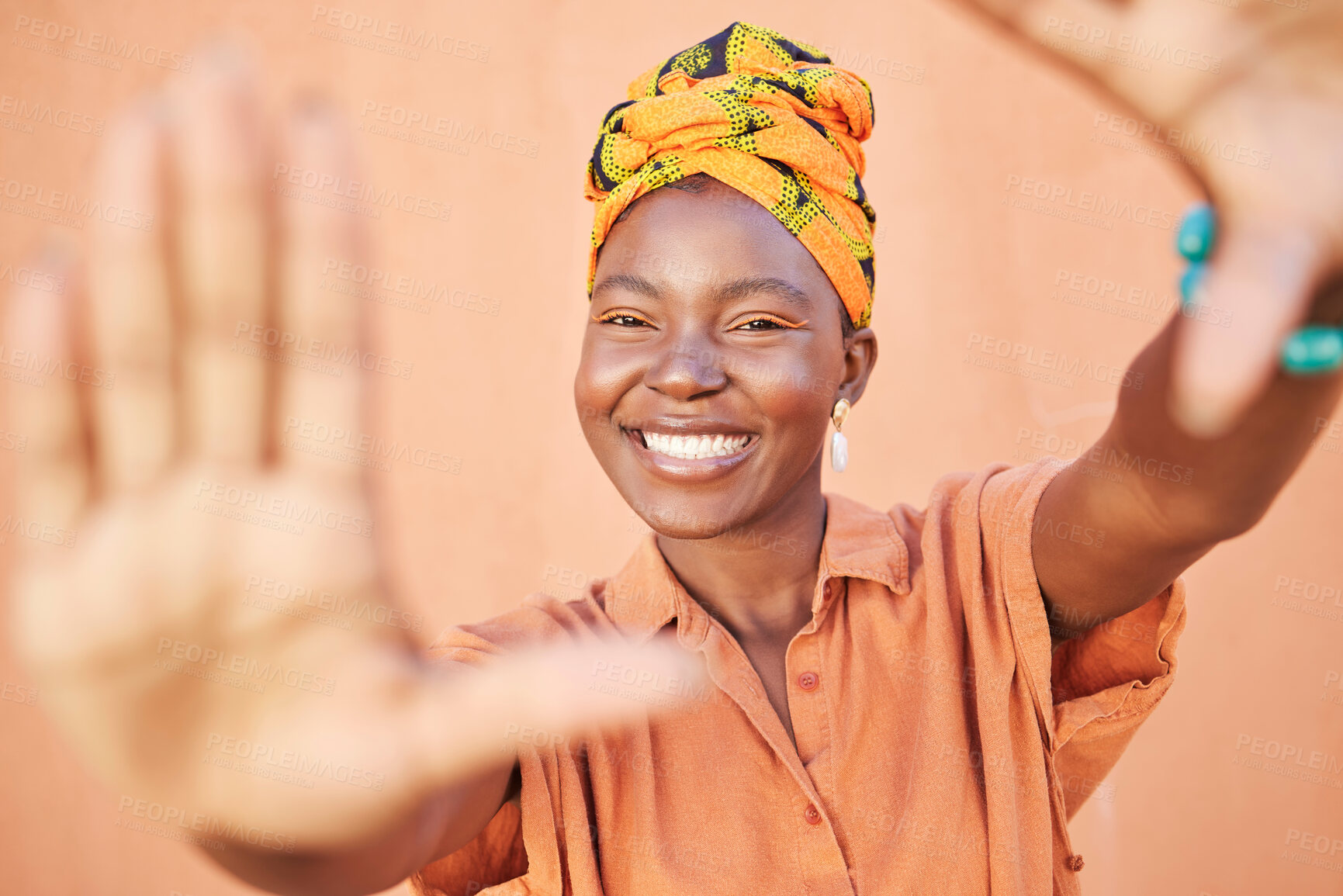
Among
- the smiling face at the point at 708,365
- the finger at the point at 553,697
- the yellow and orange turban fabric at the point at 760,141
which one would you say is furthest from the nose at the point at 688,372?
the finger at the point at 553,697

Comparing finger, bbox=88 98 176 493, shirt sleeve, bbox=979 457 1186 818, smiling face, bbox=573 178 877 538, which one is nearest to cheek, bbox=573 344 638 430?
smiling face, bbox=573 178 877 538

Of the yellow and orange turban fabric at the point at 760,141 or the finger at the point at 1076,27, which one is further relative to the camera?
the yellow and orange turban fabric at the point at 760,141

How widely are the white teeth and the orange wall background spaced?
59.0 inches

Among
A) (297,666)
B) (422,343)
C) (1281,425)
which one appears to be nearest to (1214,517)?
(1281,425)

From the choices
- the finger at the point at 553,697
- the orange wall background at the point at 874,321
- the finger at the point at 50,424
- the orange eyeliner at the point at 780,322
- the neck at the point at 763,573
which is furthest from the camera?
the orange wall background at the point at 874,321

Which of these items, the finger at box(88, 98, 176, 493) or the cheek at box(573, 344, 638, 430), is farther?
the cheek at box(573, 344, 638, 430)

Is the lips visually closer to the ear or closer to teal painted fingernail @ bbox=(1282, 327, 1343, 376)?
the ear

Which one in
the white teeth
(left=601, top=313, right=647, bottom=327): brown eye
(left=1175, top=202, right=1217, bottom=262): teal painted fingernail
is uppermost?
(left=601, top=313, right=647, bottom=327): brown eye

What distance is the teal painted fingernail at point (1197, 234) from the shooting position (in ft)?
2.48

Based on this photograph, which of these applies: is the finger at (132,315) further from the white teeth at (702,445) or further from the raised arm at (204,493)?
the white teeth at (702,445)

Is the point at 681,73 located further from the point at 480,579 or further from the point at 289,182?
the point at 480,579

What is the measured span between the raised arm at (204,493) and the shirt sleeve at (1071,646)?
2.70 feet

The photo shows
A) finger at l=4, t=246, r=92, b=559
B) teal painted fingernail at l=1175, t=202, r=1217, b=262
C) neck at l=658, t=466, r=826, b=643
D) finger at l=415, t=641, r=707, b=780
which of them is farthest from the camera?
neck at l=658, t=466, r=826, b=643

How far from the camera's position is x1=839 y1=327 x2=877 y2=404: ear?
150cm
